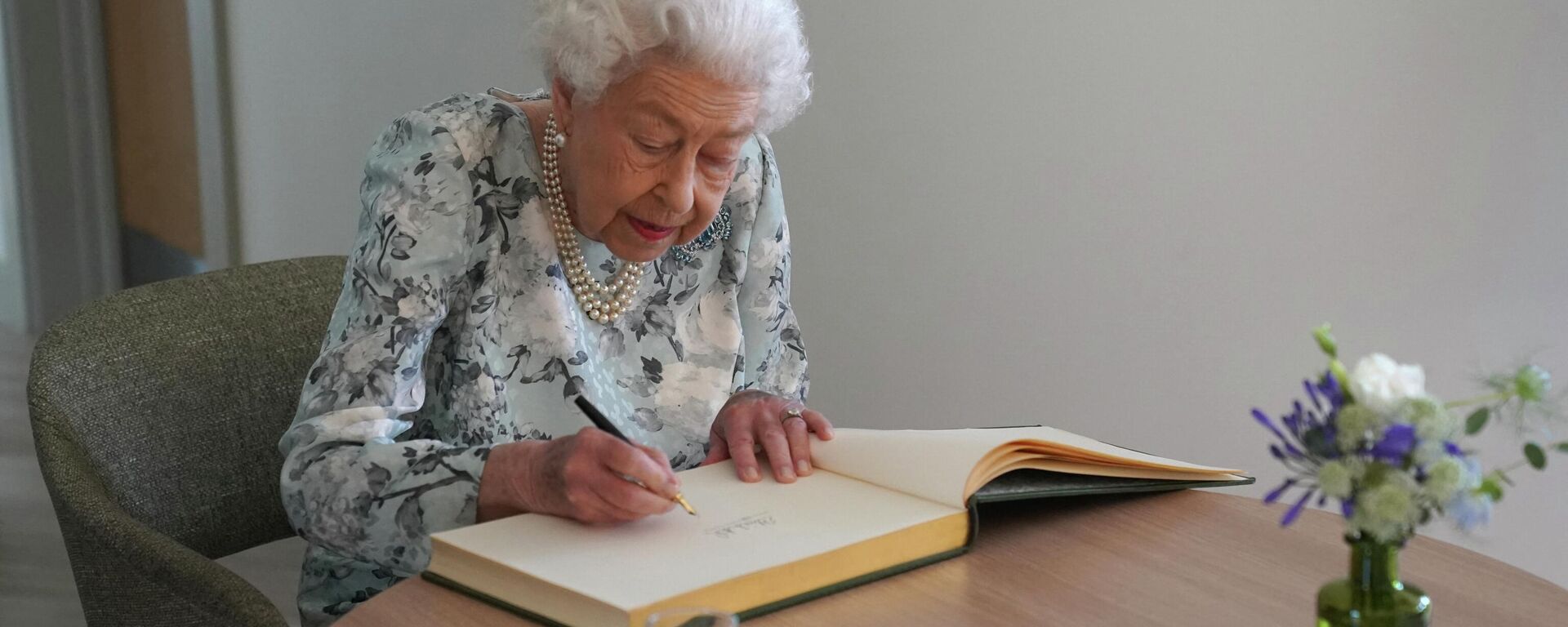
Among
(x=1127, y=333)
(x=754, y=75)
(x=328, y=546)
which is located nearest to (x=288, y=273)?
(x=328, y=546)

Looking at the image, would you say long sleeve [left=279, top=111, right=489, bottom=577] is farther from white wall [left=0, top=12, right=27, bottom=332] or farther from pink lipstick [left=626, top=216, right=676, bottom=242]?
white wall [left=0, top=12, right=27, bottom=332]

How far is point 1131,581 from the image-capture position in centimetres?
111

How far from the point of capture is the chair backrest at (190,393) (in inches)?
56.0

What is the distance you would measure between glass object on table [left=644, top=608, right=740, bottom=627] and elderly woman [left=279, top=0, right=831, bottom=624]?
0.34 meters

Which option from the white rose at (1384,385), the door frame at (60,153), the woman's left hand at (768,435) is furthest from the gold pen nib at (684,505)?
the door frame at (60,153)

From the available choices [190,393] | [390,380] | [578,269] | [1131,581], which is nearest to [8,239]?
[190,393]

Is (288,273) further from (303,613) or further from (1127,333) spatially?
(1127,333)

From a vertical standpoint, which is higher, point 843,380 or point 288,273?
point 288,273

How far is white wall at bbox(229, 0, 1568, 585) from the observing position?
2.04m

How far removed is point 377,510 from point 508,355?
34cm

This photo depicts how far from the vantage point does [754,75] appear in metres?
1.44

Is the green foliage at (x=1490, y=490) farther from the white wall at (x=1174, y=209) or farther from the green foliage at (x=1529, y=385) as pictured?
the white wall at (x=1174, y=209)

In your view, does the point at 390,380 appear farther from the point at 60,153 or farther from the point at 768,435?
the point at 60,153
